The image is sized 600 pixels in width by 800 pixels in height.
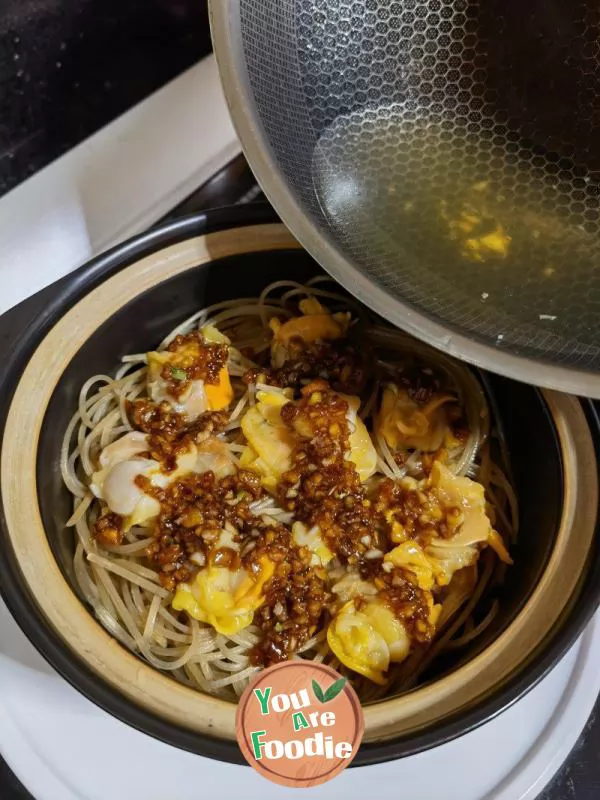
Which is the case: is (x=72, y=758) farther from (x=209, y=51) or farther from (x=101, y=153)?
(x=209, y=51)

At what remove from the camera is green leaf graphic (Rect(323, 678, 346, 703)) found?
4.49 feet

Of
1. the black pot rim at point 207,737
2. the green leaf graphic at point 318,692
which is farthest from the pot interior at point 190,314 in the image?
the green leaf graphic at point 318,692

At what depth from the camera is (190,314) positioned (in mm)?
1864

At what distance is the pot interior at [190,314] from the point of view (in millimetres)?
1470

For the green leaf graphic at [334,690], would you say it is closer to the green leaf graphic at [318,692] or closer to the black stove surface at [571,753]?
the green leaf graphic at [318,692]

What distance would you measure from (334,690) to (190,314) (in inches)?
39.0

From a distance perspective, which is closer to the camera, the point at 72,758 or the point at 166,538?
the point at 72,758

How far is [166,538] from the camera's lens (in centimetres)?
158

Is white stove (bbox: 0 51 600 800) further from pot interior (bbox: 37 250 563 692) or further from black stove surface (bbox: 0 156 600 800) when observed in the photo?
pot interior (bbox: 37 250 563 692)

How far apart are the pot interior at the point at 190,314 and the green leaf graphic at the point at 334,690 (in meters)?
0.19

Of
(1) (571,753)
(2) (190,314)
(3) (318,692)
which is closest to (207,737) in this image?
(3) (318,692)

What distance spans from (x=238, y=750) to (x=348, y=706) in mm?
230

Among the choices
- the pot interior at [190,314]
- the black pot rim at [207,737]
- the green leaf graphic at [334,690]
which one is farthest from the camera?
the pot interior at [190,314]

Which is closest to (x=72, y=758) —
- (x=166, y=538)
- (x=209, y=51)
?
Answer: (x=166, y=538)
